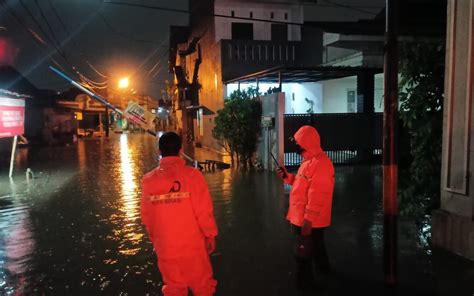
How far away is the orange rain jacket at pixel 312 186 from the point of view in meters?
4.22

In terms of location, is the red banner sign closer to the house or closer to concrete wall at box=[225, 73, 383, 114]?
the house

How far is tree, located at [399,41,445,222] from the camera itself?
19.3 feet

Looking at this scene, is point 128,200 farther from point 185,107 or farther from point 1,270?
point 185,107

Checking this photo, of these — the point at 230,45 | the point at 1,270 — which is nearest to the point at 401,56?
the point at 1,270

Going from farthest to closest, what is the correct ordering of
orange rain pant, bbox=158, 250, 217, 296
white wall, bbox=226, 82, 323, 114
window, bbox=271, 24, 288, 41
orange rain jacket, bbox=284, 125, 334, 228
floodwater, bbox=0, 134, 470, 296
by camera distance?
window, bbox=271, 24, 288, 41 → white wall, bbox=226, 82, 323, 114 → floodwater, bbox=0, 134, 470, 296 → orange rain jacket, bbox=284, 125, 334, 228 → orange rain pant, bbox=158, 250, 217, 296

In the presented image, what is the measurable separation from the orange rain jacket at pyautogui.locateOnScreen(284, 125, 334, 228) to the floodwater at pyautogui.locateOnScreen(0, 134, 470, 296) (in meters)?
0.80

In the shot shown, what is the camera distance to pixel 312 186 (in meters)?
4.23

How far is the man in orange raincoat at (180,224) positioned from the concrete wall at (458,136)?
356cm

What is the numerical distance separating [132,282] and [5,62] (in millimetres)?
26153

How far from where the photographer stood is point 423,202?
624cm

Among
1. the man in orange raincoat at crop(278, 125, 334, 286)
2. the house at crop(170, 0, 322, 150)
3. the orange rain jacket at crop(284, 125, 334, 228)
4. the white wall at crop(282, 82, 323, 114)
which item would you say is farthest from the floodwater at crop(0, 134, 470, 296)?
the house at crop(170, 0, 322, 150)

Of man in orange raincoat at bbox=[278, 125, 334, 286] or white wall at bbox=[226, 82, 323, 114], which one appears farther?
white wall at bbox=[226, 82, 323, 114]

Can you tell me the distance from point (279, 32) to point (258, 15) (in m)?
1.36

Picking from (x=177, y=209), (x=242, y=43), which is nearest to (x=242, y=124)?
(x=242, y=43)
